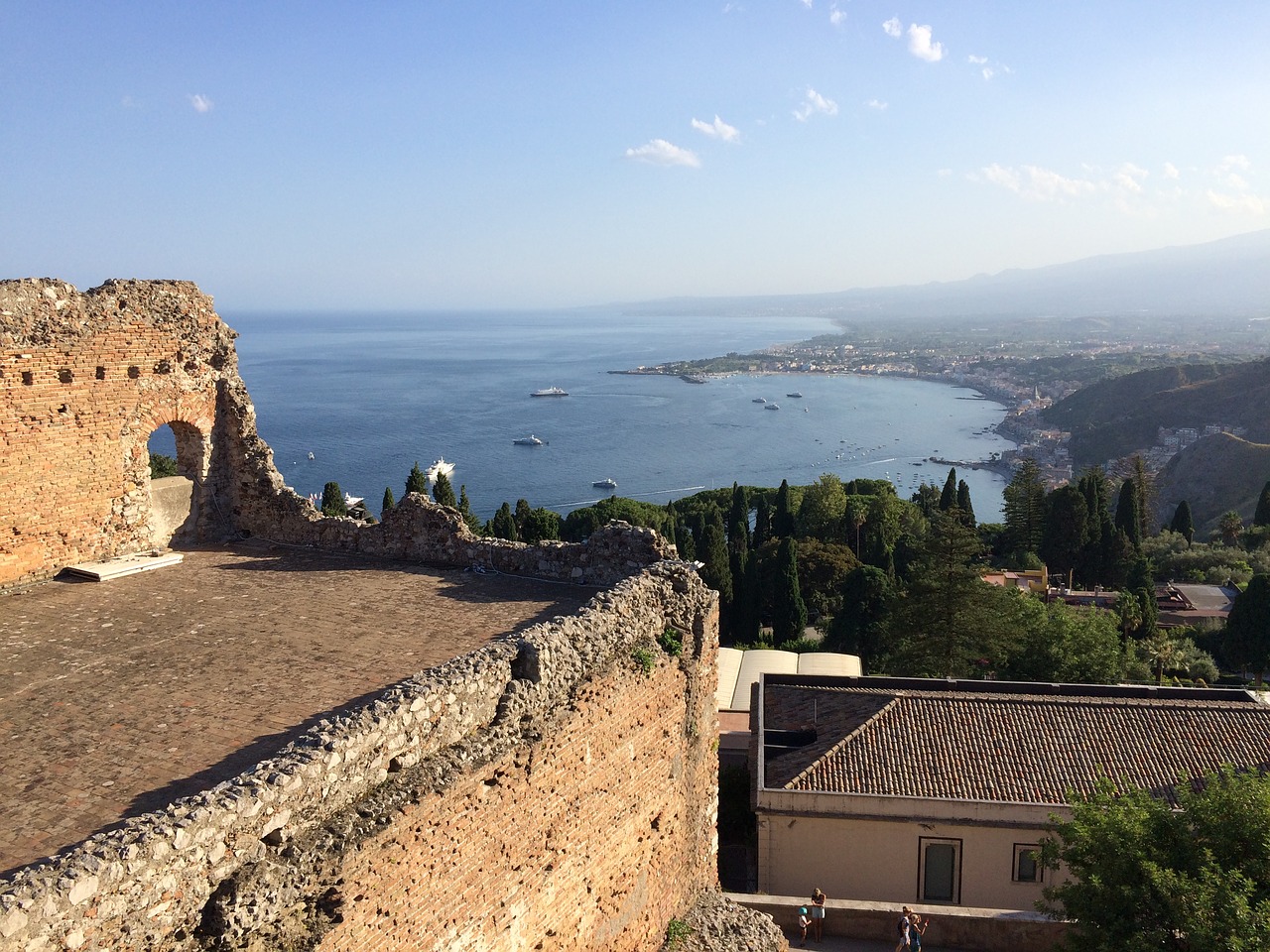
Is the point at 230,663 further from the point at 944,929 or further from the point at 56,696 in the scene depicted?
the point at 944,929

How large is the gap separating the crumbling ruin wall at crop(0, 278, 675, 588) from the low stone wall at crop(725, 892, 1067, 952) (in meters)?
6.78

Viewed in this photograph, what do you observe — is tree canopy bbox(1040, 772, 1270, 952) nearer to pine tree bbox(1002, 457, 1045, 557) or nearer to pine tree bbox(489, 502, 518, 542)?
pine tree bbox(489, 502, 518, 542)

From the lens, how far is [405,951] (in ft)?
20.7

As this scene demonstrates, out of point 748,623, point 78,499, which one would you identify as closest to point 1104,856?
point 78,499

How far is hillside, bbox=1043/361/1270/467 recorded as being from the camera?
10644cm

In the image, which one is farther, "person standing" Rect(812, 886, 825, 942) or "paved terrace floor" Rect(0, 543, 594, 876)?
"person standing" Rect(812, 886, 825, 942)

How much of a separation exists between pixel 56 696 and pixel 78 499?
14.5ft

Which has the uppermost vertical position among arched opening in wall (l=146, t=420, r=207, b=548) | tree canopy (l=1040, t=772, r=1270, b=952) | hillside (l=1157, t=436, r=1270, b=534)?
arched opening in wall (l=146, t=420, r=207, b=548)

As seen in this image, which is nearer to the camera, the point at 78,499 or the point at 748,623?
the point at 78,499

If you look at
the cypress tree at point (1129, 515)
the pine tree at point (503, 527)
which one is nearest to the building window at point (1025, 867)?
the pine tree at point (503, 527)

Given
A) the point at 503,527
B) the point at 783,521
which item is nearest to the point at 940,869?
the point at 503,527

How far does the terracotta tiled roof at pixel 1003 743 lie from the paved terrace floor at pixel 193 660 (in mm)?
9893

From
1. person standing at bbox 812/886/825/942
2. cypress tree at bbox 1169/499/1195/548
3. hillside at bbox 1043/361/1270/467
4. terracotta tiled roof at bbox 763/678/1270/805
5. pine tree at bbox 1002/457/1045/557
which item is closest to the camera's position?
person standing at bbox 812/886/825/942

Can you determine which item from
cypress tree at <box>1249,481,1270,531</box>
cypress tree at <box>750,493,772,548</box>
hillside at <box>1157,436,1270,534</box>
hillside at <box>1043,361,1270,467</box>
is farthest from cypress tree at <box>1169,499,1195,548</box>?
hillside at <box>1043,361,1270,467</box>
